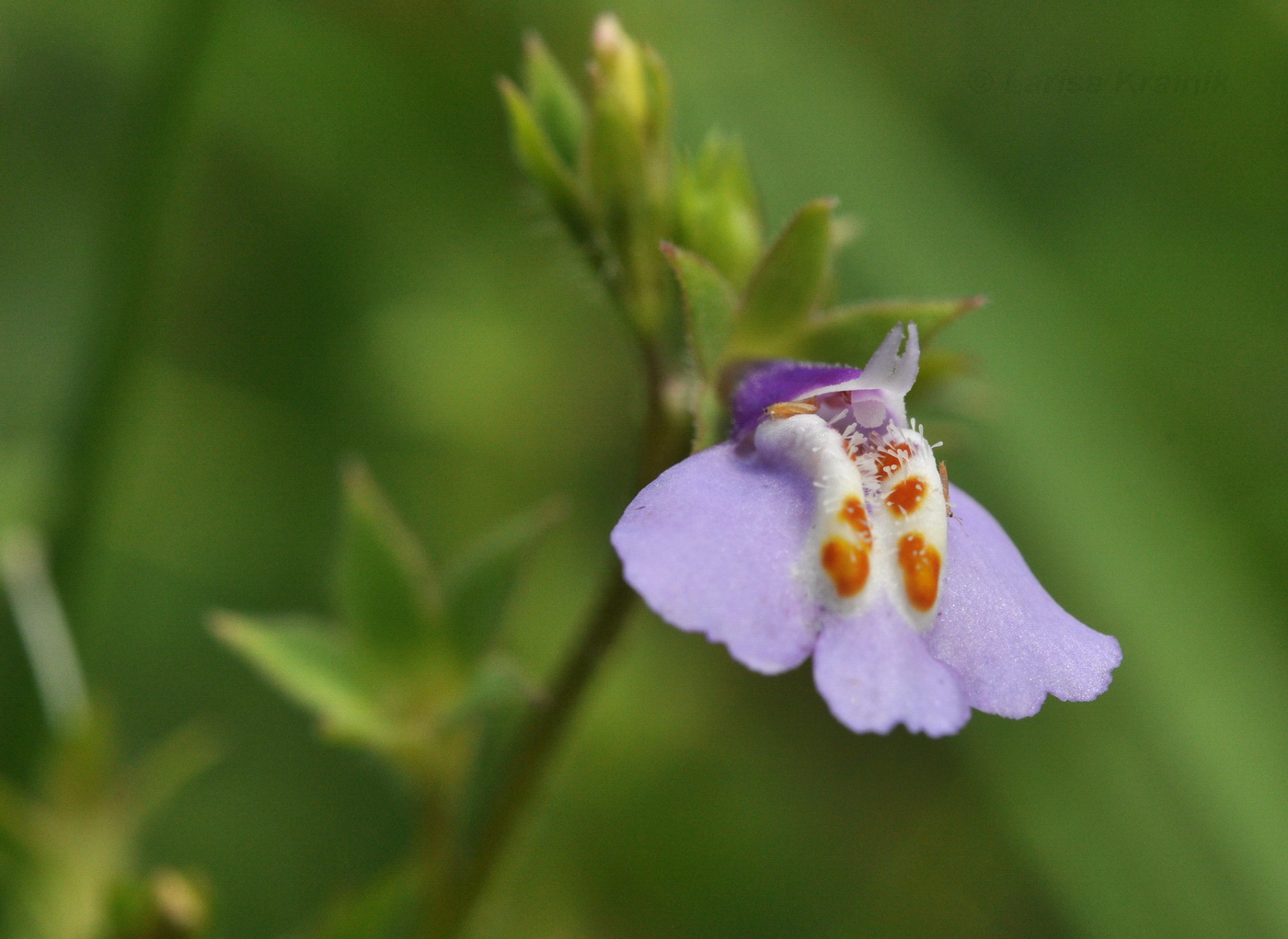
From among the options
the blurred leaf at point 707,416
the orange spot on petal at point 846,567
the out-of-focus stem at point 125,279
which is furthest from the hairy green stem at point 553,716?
the out-of-focus stem at point 125,279

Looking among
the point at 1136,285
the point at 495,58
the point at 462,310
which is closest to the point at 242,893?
the point at 462,310

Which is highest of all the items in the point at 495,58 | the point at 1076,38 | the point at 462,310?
the point at 1076,38

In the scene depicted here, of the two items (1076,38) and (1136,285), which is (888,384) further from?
(1076,38)

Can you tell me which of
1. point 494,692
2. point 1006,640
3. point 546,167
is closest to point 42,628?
point 494,692

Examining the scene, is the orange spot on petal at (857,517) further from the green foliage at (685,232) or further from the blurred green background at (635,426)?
the blurred green background at (635,426)

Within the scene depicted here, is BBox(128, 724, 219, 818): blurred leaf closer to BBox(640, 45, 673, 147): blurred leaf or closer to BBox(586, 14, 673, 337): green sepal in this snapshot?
BBox(586, 14, 673, 337): green sepal

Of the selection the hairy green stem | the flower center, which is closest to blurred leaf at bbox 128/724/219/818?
the hairy green stem

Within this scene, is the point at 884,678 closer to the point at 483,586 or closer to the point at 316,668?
the point at 483,586
